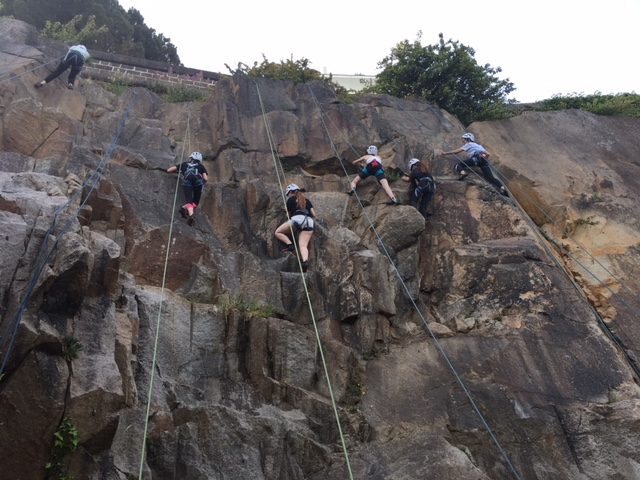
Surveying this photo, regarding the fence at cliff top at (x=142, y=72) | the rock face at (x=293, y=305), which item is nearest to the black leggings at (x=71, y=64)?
the rock face at (x=293, y=305)

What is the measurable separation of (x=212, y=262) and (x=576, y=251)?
8479 millimetres

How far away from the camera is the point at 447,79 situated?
22125mm

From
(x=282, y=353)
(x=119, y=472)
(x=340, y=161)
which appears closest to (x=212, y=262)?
(x=282, y=353)

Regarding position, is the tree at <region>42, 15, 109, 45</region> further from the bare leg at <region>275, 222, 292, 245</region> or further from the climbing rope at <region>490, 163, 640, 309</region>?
the climbing rope at <region>490, 163, 640, 309</region>

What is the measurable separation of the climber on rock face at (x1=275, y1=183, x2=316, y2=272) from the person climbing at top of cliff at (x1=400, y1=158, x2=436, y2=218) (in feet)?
9.33

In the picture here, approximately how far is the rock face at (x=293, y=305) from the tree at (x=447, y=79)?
3608 millimetres

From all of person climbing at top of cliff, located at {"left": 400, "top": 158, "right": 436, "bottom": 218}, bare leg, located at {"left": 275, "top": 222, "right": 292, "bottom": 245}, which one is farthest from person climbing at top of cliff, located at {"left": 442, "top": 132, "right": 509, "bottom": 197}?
bare leg, located at {"left": 275, "top": 222, "right": 292, "bottom": 245}

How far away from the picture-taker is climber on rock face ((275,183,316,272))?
12703 mm

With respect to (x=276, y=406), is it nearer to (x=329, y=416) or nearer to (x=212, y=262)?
(x=329, y=416)

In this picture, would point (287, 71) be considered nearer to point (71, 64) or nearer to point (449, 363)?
point (71, 64)

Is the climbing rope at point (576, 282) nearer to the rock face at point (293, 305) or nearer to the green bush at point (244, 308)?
the rock face at point (293, 305)

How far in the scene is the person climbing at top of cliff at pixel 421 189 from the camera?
1495cm

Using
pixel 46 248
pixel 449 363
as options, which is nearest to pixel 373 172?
pixel 449 363

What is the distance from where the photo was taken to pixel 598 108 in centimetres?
2134
